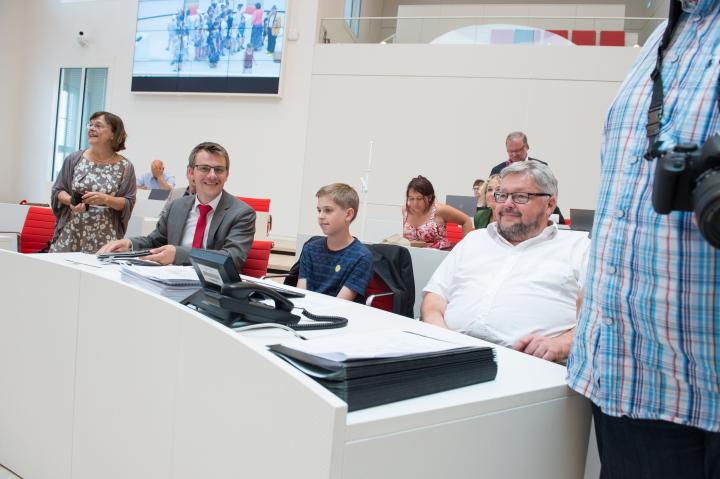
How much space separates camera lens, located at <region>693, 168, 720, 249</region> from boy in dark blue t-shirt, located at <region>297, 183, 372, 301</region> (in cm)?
204

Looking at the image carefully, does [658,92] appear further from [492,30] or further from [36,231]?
[492,30]

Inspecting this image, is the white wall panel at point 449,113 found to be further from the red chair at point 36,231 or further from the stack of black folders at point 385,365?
the stack of black folders at point 385,365

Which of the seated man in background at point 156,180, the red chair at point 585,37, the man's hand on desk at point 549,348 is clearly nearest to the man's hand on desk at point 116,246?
the man's hand on desk at point 549,348

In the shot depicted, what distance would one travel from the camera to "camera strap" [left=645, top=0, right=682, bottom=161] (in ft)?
2.80

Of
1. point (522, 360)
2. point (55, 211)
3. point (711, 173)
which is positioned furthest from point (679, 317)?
point (55, 211)

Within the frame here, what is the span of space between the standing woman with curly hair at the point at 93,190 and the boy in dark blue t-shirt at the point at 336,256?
1.21 meters

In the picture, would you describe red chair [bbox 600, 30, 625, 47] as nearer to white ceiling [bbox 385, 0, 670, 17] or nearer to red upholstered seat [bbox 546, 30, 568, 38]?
white ceiling [bbox 385, 0, 670, 17]

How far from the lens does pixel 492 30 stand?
26.6 ft

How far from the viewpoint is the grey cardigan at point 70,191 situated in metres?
3.14

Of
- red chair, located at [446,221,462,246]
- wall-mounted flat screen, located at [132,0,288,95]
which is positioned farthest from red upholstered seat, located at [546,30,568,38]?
wall-mounted flat screen, located at [132,0,288,95]

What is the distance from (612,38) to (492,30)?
5.33 ft

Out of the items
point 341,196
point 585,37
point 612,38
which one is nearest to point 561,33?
point 585,37

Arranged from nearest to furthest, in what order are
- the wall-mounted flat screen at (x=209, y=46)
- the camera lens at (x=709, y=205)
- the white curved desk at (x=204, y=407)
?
the camera lens at (x=709, y=205) < the white curved desk at (x=204, y=407) < the wall-mounted flat screen at (x=209, y=46)

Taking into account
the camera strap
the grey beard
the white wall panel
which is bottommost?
the grey beard
